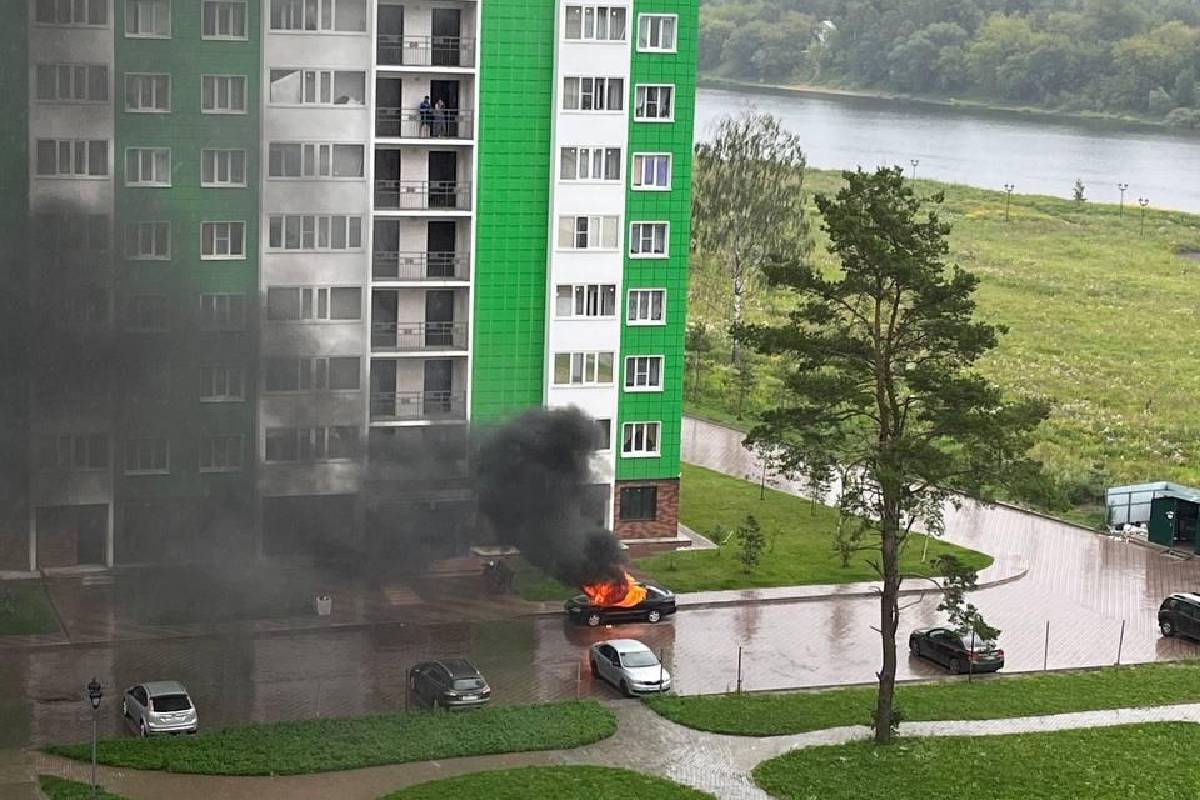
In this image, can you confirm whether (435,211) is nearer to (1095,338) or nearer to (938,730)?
(938,730)

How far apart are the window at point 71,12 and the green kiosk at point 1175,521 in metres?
31.9

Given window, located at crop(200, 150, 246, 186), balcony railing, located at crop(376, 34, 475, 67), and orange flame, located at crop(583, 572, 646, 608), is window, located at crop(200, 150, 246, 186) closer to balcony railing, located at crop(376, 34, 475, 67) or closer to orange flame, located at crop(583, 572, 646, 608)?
balcony railing, located at crop(376, 34, 475, 67)

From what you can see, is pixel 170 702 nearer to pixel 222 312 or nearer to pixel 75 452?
pixel 75 452

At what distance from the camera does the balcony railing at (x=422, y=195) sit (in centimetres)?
4962

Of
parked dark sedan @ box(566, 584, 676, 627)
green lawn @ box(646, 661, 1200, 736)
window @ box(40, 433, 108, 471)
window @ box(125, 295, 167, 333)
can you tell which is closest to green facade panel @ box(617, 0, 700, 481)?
parked dark sedan @ box(566, 584, 676, 627)

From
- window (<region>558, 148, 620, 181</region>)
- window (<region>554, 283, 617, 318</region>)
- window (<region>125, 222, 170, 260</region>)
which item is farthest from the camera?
window (<region>554, 283, 617, 318</region>)

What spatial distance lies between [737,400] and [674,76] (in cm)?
2369

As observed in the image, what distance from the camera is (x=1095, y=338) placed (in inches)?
3733

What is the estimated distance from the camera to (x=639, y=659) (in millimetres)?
41281

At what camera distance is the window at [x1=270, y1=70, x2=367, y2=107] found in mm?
46375

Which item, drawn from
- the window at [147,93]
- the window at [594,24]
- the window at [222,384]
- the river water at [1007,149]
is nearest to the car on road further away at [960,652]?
the window at [222,384]

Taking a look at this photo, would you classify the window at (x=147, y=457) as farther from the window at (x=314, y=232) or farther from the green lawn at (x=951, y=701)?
the green lawn at (x=951, y=701)

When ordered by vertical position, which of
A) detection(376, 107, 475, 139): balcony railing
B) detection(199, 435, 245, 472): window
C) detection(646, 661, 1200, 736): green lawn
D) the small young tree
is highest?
detection(376, 107, 475, 139): balcony railing

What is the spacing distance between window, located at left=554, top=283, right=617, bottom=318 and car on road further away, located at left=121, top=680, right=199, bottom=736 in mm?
16861
